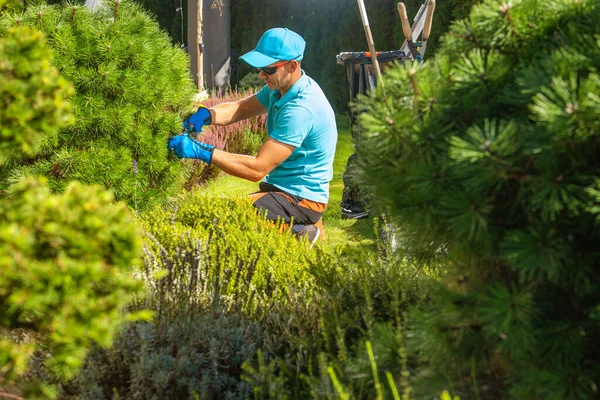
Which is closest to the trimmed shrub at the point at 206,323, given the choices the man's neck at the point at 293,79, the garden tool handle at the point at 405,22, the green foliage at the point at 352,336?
the green foliage at the point at 352,336

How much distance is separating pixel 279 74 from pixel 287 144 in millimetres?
481

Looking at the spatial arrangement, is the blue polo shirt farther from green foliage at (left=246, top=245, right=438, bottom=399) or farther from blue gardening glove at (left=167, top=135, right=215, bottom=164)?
green foliage at (left=246, top=245, right=438, bottom=399)

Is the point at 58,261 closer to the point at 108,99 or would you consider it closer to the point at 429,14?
the point at 108,99

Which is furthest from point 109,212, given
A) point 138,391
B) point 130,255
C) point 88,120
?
point 88,120

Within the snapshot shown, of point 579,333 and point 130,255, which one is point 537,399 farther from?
point 130,255

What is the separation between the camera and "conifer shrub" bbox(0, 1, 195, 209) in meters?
3.84

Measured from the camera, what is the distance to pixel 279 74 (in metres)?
4.11

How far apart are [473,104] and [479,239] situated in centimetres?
35

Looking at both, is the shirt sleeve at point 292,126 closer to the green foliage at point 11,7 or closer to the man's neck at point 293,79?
the man's neck at point 293,79

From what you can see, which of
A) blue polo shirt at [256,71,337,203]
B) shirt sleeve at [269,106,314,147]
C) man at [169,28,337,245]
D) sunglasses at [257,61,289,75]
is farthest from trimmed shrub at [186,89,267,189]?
shirt sleeve at [269,106,314,147]

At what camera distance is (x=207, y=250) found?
336 cm

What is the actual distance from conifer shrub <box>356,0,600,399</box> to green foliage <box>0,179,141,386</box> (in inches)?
28.0

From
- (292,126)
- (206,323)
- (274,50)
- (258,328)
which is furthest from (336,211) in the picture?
(206,323)

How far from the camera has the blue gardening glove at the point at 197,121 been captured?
14.5ft
